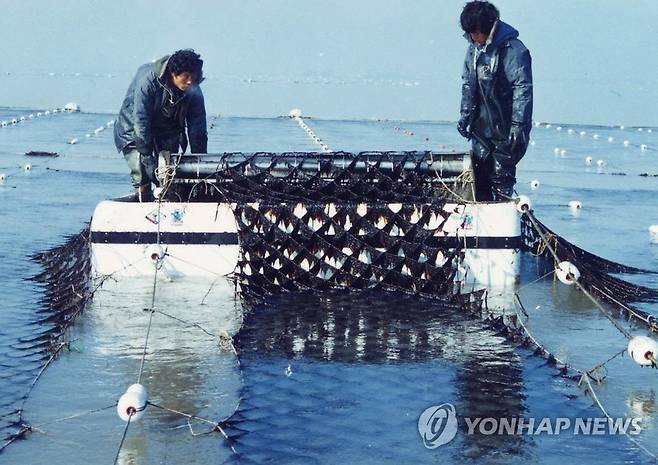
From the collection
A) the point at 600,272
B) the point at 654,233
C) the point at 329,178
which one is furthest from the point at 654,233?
the point at 329,178

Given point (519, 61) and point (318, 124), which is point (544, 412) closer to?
point (519, 61)

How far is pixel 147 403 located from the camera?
540 centimetres

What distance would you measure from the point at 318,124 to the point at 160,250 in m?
21.7

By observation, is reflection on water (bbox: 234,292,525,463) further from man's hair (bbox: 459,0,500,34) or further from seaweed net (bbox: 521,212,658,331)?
man's hair (bbox: 459,0,500,34)

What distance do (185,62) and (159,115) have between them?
3.25 feet

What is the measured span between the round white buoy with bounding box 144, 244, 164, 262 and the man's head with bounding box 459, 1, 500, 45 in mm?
3391

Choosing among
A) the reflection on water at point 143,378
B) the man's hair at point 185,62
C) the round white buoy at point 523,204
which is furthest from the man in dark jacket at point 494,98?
the reflection on water at point 143,378

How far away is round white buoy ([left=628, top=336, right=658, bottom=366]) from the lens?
20.1 ft

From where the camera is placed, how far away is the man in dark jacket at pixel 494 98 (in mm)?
9023

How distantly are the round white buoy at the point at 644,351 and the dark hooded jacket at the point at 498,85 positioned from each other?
11.3ft

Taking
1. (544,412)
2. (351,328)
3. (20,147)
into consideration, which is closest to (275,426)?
(544,412)

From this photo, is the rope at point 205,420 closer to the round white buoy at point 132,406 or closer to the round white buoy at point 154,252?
the round white buoy at point 132,406

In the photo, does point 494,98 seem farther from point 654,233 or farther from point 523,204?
point 654,233

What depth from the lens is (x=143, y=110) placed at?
915cm
